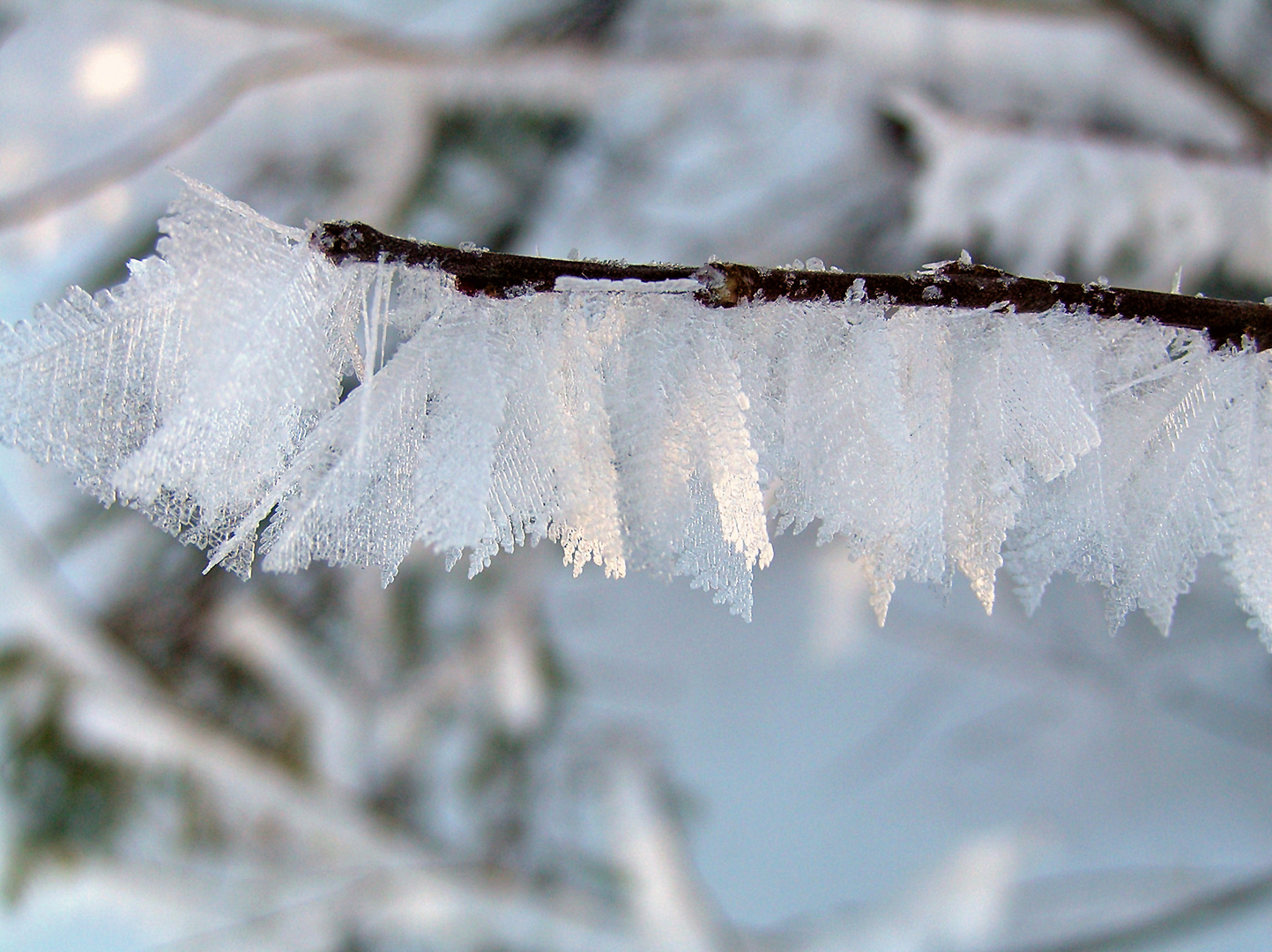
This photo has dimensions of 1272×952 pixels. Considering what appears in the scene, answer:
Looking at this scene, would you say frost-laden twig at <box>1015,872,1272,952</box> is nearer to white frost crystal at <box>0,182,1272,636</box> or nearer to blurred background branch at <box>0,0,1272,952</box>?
blurred background branch at <box>0,0,1272,952</box>

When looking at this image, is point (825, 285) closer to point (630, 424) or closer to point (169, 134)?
point (630, 424)

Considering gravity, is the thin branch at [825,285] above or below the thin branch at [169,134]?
below

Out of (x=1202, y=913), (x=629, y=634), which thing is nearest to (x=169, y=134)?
(x=629, y=634)

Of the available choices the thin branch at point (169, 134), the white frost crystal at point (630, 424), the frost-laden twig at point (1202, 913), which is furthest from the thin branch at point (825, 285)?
the frost-laden twig at point (1202, 913)

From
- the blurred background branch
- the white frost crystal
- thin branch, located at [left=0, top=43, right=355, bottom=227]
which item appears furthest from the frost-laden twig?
thin branch, located at [left=0, top=43, right=355, bottom=227]

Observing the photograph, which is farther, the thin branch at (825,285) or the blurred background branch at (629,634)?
the blurred background branch at (629,634)

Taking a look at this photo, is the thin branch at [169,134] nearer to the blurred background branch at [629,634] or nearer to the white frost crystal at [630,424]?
the blurred background branch at [629,634]

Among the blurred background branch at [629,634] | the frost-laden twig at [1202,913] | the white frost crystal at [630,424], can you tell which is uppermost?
the blurred background branch at [629,634]
